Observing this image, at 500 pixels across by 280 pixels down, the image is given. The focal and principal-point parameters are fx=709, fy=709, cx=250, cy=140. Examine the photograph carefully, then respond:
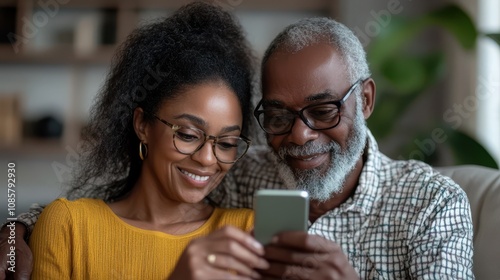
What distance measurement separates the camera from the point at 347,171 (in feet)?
5.65

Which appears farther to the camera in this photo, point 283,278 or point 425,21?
point 425,21

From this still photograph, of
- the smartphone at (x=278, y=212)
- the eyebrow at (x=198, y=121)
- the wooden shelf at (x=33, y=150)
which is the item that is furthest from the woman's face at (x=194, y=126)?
the wooden shelf at (x=33, y=150)

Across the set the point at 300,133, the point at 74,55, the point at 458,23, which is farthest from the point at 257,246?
the point at 74,55

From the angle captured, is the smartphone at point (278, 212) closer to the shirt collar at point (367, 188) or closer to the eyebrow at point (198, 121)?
the eyebrow at point (198, 121)

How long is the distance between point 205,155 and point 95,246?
324 millimetres

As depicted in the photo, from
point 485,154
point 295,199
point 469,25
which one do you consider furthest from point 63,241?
point 469,25

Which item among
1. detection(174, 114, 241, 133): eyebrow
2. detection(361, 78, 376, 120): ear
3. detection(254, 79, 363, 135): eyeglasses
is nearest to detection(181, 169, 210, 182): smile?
detection(174, 114, 241, 133): eyebrow

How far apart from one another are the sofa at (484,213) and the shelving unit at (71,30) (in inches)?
86.5

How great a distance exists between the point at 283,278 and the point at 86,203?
0.57m

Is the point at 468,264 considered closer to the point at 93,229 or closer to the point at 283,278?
the point at 283,278

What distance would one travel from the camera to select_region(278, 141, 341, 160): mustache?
1.65m

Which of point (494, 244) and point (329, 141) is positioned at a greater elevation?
point (329, 141)

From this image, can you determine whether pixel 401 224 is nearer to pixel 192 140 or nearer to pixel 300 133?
pixel 300 133

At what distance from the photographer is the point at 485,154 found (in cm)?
234
